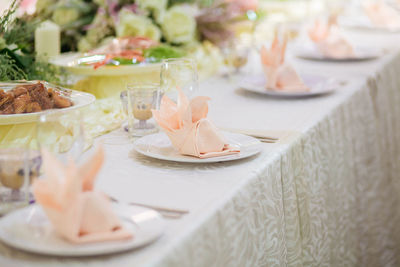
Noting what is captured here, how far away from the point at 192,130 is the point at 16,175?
1.16ft

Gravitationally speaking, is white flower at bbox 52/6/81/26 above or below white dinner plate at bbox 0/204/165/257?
above

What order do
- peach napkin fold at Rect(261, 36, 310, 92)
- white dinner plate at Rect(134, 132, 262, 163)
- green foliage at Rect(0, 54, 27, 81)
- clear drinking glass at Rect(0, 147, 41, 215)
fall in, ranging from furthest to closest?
1. peach napkin fold at Rect(261, 36, 310, 92)
2. green foliage at Rect(0, 54, 27, 81)
3. white dinner plate at Rect(134, 132, 262, 163)
4. clear drinking glass at Rect(0, 147, 41, 215)

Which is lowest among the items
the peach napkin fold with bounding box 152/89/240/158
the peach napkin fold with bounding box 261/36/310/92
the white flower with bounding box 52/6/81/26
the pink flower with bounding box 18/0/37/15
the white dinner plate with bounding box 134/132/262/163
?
the white dinner plate with bounding box 134/132/262/163

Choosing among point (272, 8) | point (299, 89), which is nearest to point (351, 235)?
point (299, 89)

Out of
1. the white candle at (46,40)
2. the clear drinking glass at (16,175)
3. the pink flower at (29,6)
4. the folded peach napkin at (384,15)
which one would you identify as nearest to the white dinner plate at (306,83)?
the white candle at (46,40)

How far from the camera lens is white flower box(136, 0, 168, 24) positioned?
2.03 meters

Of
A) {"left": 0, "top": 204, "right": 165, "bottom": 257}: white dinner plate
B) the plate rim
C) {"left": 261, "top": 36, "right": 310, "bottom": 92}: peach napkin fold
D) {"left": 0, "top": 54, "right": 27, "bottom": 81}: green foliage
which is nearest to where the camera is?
{"left": 0, "top": 204, "right": 165, "bottom": 257}: white dinner plate

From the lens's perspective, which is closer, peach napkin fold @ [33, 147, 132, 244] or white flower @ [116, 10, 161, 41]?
peach napkin fold @ [33, 147, 132, 244]

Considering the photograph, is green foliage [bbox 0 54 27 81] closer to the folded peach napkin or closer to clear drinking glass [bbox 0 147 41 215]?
clear drinking glass [bbox 0 147 41 215]

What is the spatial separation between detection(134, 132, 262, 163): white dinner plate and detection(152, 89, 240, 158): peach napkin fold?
0.05ft

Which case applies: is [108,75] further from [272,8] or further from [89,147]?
[272,8]

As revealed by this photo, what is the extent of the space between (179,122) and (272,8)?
7.63 ft

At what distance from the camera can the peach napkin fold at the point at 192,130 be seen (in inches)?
41.3

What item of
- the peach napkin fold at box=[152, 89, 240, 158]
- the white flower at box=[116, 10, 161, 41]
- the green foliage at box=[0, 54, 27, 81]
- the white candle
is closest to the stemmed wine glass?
the peach napkin fold at box=[152, 89, 240, 158]
